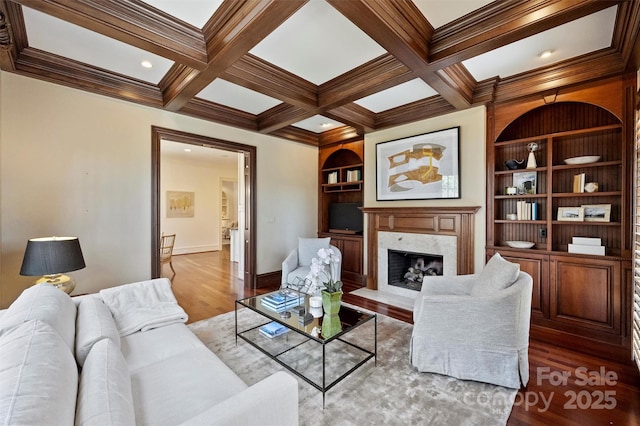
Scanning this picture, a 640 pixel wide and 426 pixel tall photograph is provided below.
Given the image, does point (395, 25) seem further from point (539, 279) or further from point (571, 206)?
point (539, 279)

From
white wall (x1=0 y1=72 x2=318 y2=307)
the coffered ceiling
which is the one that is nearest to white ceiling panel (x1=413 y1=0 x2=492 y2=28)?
the coffered ceiling

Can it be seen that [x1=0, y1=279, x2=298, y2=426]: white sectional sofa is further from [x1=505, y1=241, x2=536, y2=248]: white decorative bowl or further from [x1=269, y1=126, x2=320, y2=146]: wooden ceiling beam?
[x1=269, y1=126, x2=320, y2=146]: wooden ceiling beam

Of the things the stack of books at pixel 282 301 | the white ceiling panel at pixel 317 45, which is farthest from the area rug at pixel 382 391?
the white ceiling panel at pixel 317 45

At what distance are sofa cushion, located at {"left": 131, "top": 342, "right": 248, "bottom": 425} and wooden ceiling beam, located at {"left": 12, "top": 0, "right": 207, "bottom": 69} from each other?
2.34 metres

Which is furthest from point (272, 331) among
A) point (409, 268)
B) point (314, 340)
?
point (409, 268)

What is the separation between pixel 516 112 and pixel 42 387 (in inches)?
171

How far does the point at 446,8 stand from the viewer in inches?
82.6

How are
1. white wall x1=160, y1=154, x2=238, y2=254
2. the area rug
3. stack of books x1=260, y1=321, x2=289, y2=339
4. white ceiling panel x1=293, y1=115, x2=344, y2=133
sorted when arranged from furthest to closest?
1. white wall x1=160, y1=154, x2=238, y2=254
2. white ceiling panel x1=293, y1=115, x2=344, y2=133
3. stack of books x1=260, y1=321, x2=289, y2=339
4. the area rug

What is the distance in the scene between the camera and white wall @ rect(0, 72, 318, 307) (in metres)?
2.70

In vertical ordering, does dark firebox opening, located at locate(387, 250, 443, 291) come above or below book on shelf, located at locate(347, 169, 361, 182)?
below

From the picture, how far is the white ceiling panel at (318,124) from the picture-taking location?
4609 millimetres

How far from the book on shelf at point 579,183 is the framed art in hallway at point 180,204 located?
27.7ft

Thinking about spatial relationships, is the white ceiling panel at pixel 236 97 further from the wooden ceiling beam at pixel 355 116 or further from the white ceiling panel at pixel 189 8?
the white ceiling panel at pixel 189 8

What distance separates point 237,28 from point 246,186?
293 cm
